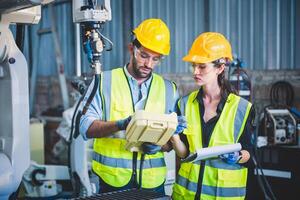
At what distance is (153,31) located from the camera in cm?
220

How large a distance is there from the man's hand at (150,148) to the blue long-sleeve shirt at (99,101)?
23 cm

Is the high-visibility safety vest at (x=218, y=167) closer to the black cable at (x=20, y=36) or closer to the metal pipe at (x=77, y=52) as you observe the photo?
the black cable at (x=20, y=36)

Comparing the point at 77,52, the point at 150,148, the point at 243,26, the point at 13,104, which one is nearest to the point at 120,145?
the point at 150,148

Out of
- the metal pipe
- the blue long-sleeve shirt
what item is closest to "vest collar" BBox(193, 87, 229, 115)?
the blue long-sleeve shirt

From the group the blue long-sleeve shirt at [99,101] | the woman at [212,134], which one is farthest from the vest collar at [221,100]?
the blue long-sleeve shirt at [99,101]

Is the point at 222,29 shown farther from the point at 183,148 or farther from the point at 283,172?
the point at 183,148

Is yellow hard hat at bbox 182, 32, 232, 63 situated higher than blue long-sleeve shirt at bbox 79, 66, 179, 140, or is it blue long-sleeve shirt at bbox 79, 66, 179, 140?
yellow hard hat at bbox 182, 32, 232, 63

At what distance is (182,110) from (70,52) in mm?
4236

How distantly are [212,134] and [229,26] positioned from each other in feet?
8.92

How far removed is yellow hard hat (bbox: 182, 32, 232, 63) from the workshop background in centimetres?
154

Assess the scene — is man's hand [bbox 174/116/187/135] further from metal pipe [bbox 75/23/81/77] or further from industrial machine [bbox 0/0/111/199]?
metal pipe [bbox 75/23/81/77]

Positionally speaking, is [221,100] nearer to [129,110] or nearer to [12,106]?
[129,110]

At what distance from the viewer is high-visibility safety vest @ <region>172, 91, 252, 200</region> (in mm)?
1966

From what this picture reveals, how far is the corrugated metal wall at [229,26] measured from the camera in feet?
13.4
